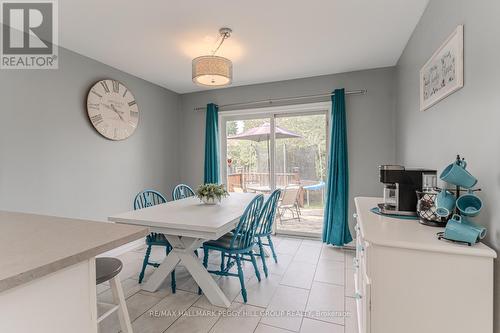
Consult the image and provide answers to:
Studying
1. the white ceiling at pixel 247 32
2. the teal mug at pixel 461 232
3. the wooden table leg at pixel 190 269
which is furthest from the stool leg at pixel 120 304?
the white ceiling at pixel 247 32

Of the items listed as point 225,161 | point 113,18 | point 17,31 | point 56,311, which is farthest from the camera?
point 225,161

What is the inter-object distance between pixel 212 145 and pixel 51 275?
3.27 metres

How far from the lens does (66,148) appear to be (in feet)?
8.60

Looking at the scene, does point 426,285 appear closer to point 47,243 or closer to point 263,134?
point 47,243

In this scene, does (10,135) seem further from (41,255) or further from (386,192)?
(386,192)

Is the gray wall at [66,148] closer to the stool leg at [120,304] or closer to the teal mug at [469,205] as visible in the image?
the stool leg at [120,304]

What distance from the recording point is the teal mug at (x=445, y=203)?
1188mm

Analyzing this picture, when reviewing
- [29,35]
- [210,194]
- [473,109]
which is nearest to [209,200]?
[210,194]

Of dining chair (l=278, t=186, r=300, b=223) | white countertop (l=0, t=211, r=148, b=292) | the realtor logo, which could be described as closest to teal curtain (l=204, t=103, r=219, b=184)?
dining chair (l=278, t=186, r=300, b=223)

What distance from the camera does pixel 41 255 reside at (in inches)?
32.4

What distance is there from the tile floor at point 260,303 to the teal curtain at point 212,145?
149 cm

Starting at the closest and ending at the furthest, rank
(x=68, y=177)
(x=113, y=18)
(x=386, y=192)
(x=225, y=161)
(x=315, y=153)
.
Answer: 1. (x=386, y=192)
2. (x=113, y=18)
3. (x=68, y=177)
4. (x=315, y=153)
5. (x=225, y=161)

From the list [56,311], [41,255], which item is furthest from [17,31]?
[56,311]

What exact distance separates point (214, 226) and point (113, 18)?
6.32 ft
